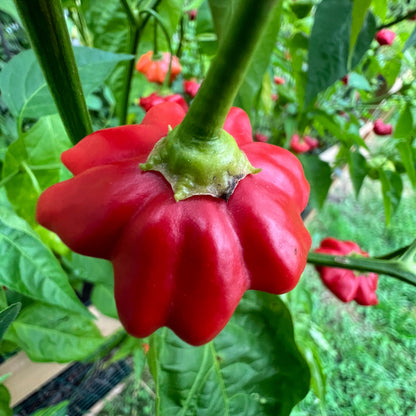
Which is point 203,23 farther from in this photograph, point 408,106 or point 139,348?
point 139,348

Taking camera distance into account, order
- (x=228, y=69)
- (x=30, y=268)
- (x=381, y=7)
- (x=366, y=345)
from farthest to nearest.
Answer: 1. (x=366, y=345)
2. (x=381, y=7)
3. (x=30, y=268)
4. (x=228, y=69)

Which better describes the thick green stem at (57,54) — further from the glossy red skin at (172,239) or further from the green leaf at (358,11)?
the green leaf at (358,11)

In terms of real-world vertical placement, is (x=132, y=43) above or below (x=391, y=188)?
above

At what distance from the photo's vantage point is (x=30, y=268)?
305 mm

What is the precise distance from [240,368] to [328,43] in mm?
309

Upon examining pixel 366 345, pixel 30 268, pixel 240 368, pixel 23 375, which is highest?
pixel 30 268

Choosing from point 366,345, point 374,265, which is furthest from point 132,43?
point 366,345

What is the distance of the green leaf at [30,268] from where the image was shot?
0.30m

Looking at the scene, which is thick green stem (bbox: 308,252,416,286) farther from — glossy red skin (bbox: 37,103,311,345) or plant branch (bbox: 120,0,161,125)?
plant branch (bbox: 120,0,161,125)

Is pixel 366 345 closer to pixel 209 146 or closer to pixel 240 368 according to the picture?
pixel 240 368

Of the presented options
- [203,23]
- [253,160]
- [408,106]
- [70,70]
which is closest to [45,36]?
[70,70]

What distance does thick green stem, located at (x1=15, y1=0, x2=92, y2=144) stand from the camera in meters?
0.19

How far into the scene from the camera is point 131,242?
0.23m

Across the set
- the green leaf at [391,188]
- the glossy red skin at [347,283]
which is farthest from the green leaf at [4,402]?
the green leaf at [391,188]
